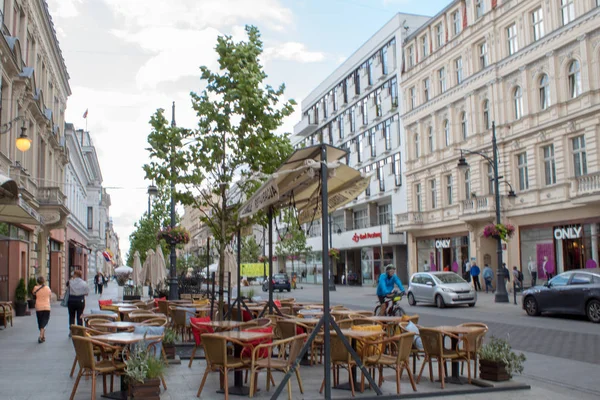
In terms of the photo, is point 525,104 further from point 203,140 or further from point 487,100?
point 203,140

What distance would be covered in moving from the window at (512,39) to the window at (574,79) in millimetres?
4693

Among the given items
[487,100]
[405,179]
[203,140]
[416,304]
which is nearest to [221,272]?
[203,140]

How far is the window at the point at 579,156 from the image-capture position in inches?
1135

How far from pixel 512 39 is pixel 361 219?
86.2 ft

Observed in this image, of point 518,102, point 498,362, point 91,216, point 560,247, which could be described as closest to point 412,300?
point 560,247

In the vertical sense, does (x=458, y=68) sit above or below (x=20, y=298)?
above

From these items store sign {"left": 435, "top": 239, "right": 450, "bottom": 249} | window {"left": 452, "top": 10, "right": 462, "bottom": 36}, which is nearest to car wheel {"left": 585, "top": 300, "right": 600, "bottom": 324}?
store sign {"left": 435, "top": 239, "right": 450, "bottom": 249}

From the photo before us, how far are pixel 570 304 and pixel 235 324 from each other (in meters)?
13.3

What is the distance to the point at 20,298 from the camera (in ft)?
75.3

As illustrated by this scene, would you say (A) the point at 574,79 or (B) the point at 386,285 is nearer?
(B) the point at 386,285

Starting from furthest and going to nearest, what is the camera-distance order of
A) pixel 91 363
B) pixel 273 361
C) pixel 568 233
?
pixel 568 233, pixel 273 361, pixel 91 363

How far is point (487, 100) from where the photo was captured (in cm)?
3647

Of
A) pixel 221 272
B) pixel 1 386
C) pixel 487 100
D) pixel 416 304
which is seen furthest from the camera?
pixel 487 100

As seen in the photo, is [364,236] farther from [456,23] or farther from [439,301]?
[439,301]
